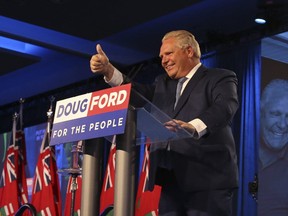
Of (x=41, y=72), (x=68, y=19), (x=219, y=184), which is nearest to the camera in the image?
(x=219, y=184)

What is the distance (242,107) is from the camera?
6.49m

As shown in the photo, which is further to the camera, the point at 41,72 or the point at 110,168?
the point at 41,72

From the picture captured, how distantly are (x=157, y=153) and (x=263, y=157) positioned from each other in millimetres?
3924

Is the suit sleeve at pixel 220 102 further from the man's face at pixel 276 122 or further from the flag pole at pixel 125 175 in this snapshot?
the man's face at pixel 276 122

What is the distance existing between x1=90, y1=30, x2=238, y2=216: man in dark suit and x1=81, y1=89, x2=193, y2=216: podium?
0.92 ft

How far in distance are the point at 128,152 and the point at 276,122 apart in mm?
4465

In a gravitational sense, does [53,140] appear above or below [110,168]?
below

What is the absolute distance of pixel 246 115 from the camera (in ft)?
21.1

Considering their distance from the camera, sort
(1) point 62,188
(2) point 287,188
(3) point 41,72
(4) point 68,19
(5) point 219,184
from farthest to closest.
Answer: (3) point 41,72 < (1) point 62,188 < (4) point 68,19 < (2) point 287,188 < (5) point 219,184

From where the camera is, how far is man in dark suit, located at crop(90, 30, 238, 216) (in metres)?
2.32

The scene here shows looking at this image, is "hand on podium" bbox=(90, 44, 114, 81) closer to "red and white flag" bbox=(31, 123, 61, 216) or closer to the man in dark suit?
the man in dark suit

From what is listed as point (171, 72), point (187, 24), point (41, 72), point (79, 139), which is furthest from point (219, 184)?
point (41, 72)

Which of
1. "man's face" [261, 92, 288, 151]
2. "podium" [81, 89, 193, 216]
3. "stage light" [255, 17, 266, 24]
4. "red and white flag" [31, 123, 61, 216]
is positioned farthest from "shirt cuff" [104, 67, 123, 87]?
"stage light" [255, 17, 266, 24]

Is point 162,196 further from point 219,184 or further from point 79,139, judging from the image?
point 79,139
